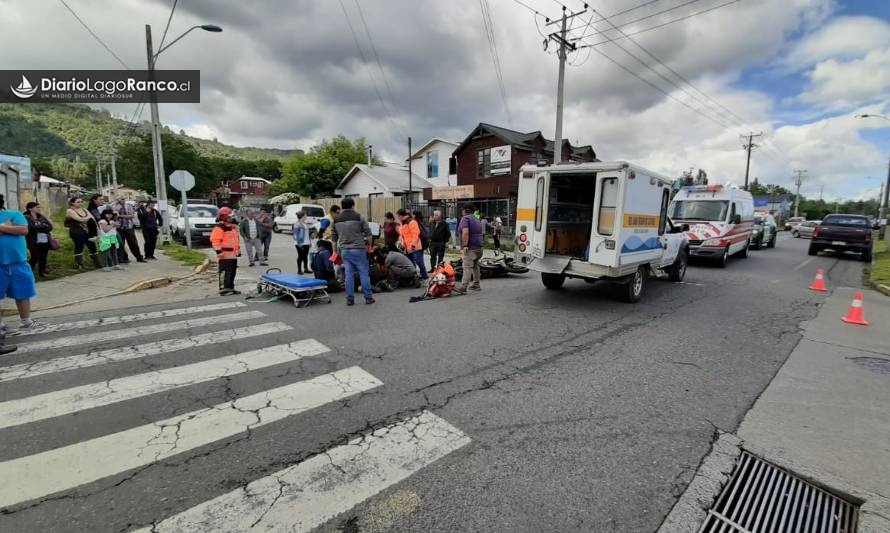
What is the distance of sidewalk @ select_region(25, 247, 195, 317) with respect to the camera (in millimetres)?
6941

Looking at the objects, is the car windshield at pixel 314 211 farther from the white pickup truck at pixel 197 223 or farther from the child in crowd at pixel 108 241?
the child in crowd at pixel 108 241

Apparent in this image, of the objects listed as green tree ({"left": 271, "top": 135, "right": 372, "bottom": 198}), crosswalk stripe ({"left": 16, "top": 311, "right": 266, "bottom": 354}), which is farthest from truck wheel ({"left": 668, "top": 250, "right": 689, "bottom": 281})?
green tree ({"left": 271, "top": 135, "right": 372, "bottom": 198})

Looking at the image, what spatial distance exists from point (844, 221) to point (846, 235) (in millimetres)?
908

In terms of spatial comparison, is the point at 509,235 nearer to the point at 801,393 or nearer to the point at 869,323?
the point at 869,323

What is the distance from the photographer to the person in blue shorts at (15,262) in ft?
16.9

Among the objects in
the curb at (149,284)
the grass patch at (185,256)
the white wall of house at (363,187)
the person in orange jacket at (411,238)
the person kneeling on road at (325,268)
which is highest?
the white wall of house at (363,187)

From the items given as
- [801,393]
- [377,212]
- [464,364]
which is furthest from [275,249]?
[801,393]

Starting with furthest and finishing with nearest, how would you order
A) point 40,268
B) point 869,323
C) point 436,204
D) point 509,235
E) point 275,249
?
point 436,204 → point 509,235 → point 275,249 → point 40,268 → point 869,323

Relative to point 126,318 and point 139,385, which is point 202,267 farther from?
point 139,385

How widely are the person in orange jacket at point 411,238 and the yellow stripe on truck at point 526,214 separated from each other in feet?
9.66

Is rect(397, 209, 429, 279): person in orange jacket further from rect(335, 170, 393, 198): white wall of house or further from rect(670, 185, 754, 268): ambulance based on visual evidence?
rect(335, 170, 393, 198): white wall of house

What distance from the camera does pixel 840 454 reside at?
2.96 meters

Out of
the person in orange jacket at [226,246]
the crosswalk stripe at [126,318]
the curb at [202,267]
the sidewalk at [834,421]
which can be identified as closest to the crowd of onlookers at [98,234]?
the curb at [202,267]

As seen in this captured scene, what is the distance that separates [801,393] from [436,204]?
74.6 feet
